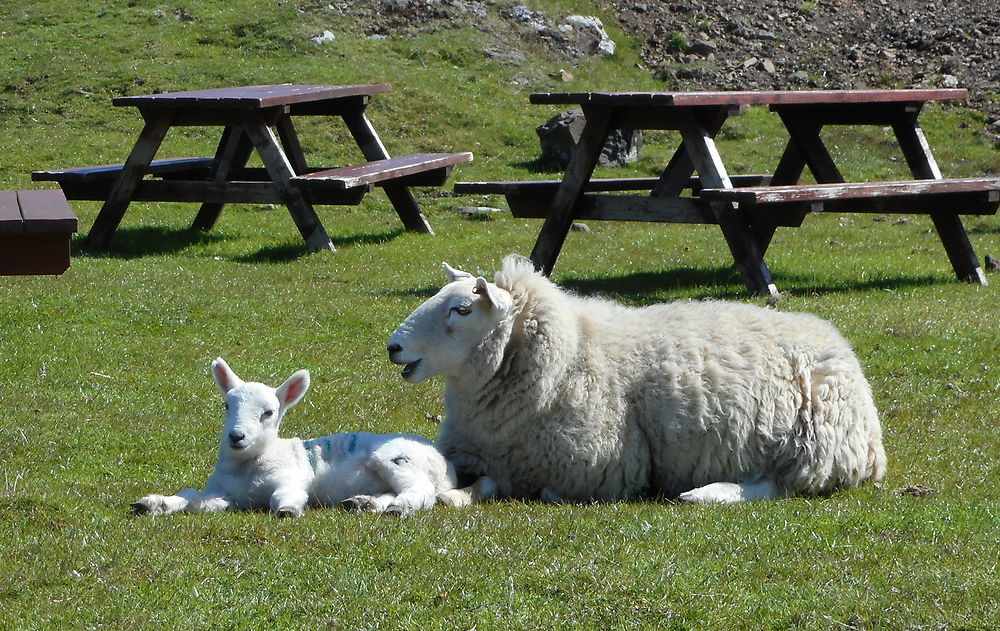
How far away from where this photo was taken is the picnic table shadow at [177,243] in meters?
14.8

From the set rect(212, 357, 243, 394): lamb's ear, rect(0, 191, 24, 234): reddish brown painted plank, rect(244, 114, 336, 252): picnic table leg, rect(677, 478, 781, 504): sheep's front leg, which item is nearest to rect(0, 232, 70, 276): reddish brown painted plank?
rect(0, 191, 24, 234): reddish brown painted plank

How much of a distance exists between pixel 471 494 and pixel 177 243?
1050 cm

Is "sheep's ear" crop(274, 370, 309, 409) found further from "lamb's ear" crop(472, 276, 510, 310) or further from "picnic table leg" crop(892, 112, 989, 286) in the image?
"picnic table leg" crop(892, 112, 989, 286)

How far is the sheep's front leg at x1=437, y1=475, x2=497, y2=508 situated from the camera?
19.2ft

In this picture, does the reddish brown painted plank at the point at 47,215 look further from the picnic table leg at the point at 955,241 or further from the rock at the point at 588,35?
the rock at the point at 588,35

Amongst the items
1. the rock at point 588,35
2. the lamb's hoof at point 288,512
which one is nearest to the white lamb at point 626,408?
the lamb's hoof at point 288,512

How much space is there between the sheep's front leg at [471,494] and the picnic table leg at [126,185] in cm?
1008

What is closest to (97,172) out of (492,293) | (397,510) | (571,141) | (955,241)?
(571,141)

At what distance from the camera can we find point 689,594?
4.58 m

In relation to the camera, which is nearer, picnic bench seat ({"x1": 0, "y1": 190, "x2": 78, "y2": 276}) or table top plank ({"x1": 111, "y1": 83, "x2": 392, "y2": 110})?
picnic bench seat ({"x1": 0, "y1": 190, "x2": 78, "y2": 276})

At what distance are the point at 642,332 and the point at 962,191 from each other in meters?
7.14

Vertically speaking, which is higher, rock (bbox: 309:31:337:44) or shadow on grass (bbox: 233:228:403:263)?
shadow on grass (bbox: 233:228:403:263)

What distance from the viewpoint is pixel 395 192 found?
16.5 meters

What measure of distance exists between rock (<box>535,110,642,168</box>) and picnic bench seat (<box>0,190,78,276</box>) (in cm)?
1512
